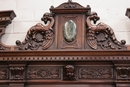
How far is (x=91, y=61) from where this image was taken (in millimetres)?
2152

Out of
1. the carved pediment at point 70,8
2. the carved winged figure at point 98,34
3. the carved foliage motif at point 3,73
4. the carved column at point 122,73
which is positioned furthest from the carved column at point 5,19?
the carved column at point 122,73

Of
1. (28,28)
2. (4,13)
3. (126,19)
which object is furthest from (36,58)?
(126,19)

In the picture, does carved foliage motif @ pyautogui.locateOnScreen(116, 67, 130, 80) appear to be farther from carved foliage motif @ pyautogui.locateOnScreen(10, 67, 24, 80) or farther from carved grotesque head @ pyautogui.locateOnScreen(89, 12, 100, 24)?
carved foliage motif @ pyautogui.locateOnScreen(10, 67, 24, 80)

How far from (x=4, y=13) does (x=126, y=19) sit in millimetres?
881

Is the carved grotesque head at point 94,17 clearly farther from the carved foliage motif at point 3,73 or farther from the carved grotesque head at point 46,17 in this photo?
the carved foliage motif at point 3,73

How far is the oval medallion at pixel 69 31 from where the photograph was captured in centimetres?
219

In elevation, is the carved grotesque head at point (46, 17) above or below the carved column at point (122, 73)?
above

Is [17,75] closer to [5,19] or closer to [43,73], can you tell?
[43,73]

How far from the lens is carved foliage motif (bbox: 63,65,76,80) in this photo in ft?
6.93

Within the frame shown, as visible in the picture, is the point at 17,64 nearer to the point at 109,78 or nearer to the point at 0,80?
the point at 0,80

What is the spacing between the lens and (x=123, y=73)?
2115 millimetres

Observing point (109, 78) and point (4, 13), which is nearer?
point (109, 78)

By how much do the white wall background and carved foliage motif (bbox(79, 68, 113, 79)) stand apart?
26 cm

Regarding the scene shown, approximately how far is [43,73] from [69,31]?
342 mm
